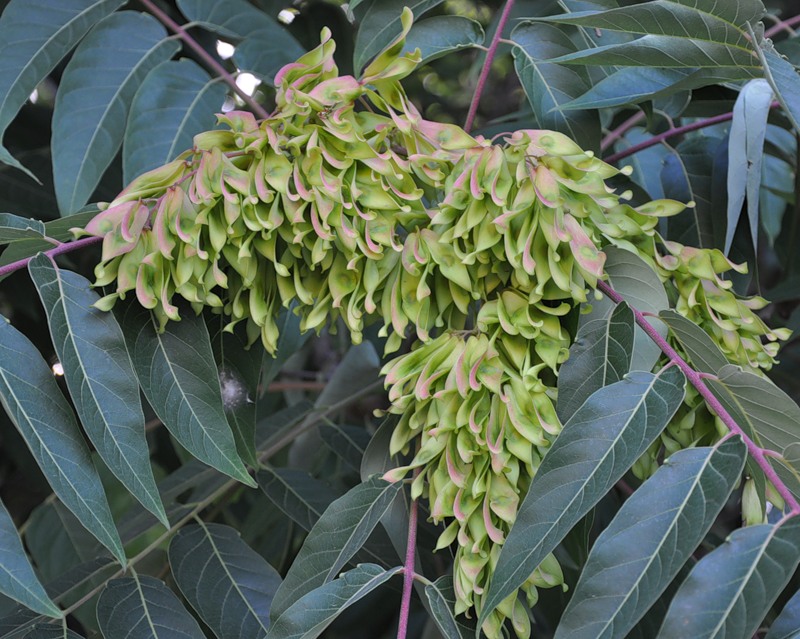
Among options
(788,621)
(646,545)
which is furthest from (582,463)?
(788,621)

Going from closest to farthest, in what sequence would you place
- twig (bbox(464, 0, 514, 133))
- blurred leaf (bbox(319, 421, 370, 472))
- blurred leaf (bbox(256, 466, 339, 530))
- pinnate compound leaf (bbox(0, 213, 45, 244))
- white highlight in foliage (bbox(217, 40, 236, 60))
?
pinnate compound leaf (bbox(0, 213, 45, 244))
twig (bbox(464, 0, 514, 133))
blurred leaf (bbox(256, 466, 339, 530))
blurred leaf (bbox(319, 421, 370, 472))
white highlight in foliage (bbox(217, 40, 236, 60))

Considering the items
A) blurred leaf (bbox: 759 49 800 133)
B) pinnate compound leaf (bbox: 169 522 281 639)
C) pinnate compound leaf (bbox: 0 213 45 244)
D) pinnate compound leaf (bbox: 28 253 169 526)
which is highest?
blurred leaf (bbox: 759 49 800 133)

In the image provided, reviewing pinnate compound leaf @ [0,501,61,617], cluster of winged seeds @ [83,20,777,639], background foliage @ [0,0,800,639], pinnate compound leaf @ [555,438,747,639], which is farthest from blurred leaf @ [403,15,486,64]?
pinnate compound leaf @ [0,501,61,617]

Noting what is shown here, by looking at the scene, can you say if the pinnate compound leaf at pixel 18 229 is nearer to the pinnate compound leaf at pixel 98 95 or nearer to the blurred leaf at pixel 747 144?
the pinnate compound leaf at pixel 98 95

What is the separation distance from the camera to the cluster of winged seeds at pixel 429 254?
2.54ft

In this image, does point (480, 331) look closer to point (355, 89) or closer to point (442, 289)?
point (442, 289)

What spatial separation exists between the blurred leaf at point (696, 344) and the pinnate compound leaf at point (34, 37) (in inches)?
31.8

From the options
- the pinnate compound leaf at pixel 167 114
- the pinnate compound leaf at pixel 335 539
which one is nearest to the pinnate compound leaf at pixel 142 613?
the pinnate compound leaf at pixel 335 539

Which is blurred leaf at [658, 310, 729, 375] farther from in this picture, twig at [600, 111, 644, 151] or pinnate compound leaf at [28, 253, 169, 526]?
twig at [600, 111, 644, 151]

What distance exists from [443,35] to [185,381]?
0.54 meters

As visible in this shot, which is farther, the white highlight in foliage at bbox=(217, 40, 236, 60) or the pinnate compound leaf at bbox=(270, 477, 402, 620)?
the white highlight in foliage at bbox=(217, 40, 236, 60)

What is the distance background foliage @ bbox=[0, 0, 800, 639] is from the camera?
2.30 ft

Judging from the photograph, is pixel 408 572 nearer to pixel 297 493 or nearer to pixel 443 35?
pixel 297 493

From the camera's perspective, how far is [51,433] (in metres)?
0.78
